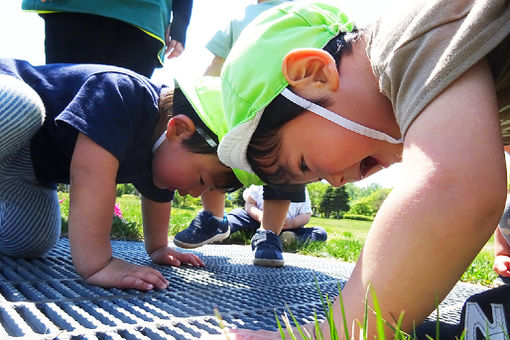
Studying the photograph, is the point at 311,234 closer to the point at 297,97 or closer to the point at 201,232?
the point at 201,232

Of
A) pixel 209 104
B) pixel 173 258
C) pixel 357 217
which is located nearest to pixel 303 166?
pixel 209 104

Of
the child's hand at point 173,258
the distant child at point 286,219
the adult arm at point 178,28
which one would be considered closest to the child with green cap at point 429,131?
the child's hand at point 173,258

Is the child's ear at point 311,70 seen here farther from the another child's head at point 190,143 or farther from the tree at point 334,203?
the tree at point 334,203

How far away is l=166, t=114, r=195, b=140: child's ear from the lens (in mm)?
1658

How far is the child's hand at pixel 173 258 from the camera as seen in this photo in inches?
73.5

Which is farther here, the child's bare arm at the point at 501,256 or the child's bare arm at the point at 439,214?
the child's bare arm at the point at 501,256

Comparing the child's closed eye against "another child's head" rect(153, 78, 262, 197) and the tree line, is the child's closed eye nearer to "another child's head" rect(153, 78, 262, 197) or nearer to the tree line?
"another child's head" rect(153, 78, 262, 197)

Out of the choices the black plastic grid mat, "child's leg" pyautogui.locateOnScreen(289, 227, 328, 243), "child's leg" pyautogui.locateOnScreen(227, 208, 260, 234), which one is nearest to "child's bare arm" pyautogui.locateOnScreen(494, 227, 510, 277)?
the black plastic grid mat

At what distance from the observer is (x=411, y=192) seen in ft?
2.24

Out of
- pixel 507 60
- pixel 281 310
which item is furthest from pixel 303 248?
pixel 507 60

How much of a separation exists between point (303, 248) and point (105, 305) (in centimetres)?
275

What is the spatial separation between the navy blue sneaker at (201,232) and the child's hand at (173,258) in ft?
1.54

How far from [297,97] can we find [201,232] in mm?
1508

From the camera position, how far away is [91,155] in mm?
1419
